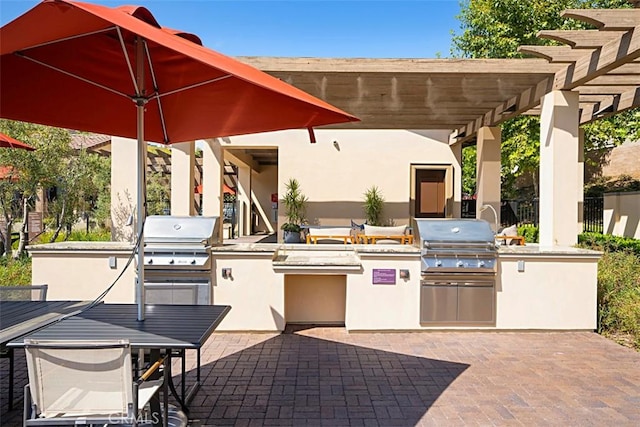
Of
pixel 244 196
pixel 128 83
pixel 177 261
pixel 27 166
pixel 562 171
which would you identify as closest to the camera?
pixel 128 83

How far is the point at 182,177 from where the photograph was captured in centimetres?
859

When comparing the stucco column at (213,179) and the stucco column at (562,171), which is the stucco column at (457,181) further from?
the stucco column at (213,179)

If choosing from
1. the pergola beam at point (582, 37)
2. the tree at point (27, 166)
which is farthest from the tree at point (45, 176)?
the pergola beam at point (582, 37)

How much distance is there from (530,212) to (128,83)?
16344 mm

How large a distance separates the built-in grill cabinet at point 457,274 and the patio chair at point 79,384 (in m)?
3.87

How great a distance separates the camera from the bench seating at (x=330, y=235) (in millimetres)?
10000

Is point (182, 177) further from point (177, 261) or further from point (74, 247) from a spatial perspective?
point (177, 261)

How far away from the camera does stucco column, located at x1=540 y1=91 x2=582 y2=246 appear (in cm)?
693

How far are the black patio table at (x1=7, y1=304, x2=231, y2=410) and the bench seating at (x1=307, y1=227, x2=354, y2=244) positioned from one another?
6.63 metres

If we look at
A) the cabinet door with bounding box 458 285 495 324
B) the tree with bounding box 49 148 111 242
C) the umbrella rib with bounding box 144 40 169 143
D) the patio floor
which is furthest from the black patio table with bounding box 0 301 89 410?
the tree with bounding box 49 148 111 242

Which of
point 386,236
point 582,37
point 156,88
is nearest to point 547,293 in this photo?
point 582,37

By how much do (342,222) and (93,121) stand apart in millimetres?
10436

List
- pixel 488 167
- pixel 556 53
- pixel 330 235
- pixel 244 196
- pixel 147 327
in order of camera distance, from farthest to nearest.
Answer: pixel 244 196 < pixel 488 167 < pixel 330 235 < pixel 556 53 < pixel 147 327

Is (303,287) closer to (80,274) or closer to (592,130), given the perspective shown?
(80,274)
